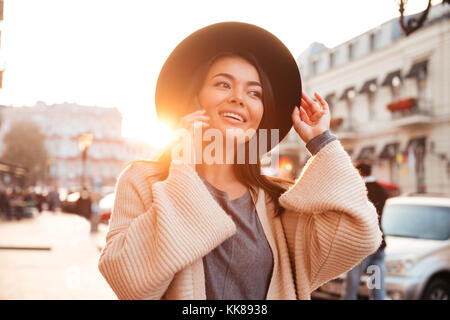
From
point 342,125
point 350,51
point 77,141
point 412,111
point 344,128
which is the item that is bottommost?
point 344,128

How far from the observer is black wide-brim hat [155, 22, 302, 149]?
1815mm

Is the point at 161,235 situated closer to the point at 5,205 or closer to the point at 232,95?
the point at 232,95

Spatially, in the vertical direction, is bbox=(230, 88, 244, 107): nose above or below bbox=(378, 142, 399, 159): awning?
below

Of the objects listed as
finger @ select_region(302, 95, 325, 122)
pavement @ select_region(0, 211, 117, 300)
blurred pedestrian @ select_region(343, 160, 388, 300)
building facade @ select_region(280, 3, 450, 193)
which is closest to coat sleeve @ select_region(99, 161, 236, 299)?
finger @ select_region(302, 95, 325, 122)

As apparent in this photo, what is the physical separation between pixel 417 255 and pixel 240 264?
16.6 ft

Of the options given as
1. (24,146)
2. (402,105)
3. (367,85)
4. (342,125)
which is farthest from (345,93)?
(24,146)

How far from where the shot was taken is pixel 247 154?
1916mm

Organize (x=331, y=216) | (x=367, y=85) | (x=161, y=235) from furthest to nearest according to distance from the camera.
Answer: (x=367, y=85) < (x=331, y=216) < (x=161, y=235)

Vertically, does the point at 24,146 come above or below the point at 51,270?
above

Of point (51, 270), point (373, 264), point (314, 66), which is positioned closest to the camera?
point (373, 264)

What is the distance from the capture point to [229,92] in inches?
68.4

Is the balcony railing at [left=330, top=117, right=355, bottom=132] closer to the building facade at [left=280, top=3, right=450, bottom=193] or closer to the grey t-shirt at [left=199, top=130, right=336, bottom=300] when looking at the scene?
the building facade at [left=280, top=3, right=450, bottom=193]

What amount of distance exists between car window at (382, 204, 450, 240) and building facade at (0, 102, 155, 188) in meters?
74.8
